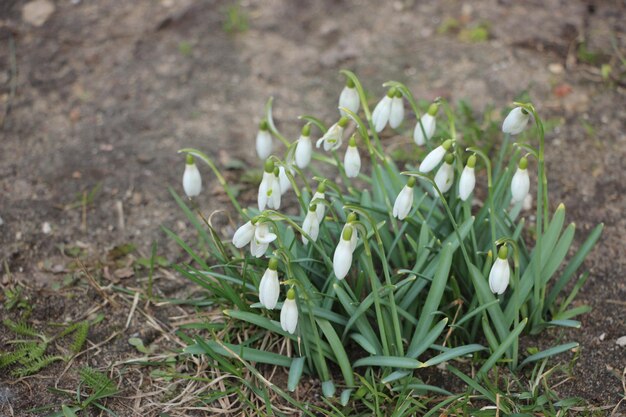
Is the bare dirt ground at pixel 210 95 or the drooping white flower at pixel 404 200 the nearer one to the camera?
the drooping white flower at pixel 404 200

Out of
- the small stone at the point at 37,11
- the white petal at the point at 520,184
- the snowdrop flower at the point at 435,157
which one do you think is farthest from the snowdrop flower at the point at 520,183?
the small stone at the point at 37,11

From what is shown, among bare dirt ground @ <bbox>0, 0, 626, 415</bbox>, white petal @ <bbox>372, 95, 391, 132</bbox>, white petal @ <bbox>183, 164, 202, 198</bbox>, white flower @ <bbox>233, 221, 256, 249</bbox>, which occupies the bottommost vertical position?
bare dirt ground @ <bbox>0, 0, 626, 415</bbox>

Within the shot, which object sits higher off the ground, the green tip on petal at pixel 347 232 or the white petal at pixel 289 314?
the green tip on petal at pixel 347 232

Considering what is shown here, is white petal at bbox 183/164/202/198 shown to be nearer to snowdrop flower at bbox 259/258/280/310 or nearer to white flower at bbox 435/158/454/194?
snowdrop flower at bbox 259/258/280/310

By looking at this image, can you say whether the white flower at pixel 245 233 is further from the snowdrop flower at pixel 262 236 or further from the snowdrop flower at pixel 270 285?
the snowdrop flower at pixel 270 285

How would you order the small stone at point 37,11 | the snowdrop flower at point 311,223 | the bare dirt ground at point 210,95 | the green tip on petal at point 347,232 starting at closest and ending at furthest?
the green tip on petal at point 347,232 → the snowdrop flower at point 311,223 → the bare dirt ground at point 210,95 → the small stone at point 37,11

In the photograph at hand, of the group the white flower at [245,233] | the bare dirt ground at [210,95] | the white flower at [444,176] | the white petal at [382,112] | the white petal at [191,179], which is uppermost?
the white petal at [382,112]

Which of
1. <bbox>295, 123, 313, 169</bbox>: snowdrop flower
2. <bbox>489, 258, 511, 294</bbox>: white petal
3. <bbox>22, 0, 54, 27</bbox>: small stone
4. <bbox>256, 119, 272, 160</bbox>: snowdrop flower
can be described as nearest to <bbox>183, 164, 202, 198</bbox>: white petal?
<bbox>256, 119, 272, 160</bbox>: snowdrop flower

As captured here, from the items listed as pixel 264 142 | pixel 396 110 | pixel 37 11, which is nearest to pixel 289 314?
pixel 264 142
